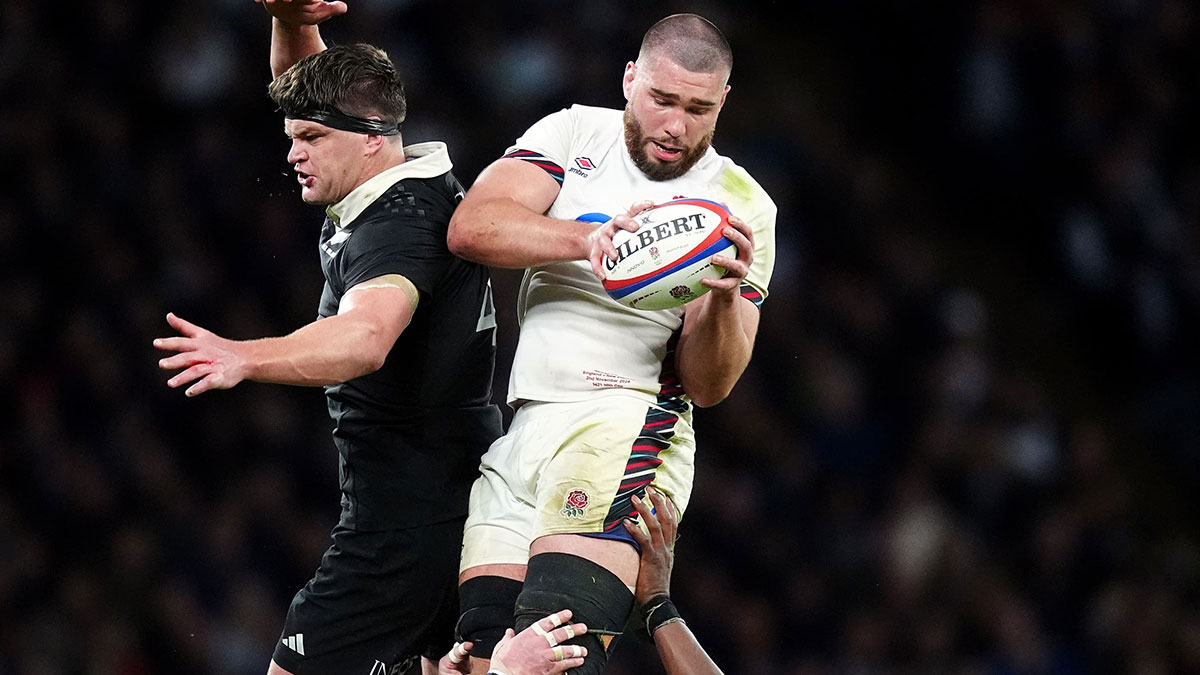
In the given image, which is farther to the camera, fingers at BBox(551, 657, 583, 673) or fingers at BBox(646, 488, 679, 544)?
fingers at BBox(646, 488, 679, 544)

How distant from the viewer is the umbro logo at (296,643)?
13.3ft

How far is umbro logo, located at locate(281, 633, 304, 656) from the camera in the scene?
160 inches

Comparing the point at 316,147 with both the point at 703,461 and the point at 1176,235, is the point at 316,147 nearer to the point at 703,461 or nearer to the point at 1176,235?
the point at 703,461

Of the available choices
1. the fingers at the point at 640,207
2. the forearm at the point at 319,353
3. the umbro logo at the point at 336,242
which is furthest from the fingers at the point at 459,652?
the fingers at the point at 640,207

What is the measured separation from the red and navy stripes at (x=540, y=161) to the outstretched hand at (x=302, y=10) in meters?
0.86

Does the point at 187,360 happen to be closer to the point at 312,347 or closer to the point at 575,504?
the point at 312,347

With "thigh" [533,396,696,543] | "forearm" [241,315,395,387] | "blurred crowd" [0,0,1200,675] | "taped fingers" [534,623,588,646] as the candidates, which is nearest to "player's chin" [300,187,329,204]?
"forearm" [241,315,395,387]

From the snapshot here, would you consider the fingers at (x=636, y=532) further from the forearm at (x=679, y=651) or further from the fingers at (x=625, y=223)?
the fingers at (x=625, y=223)

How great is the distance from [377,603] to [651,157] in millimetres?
1463

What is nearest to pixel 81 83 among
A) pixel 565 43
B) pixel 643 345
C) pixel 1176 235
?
pixel 565 43

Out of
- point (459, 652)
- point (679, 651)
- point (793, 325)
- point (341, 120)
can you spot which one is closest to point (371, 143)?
point (341, 120)

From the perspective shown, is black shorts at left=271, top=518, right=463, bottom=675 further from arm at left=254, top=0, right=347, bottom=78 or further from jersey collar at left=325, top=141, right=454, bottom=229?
arm at left=254, top=0, right=347, bottom=78

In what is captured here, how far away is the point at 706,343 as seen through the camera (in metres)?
3.67

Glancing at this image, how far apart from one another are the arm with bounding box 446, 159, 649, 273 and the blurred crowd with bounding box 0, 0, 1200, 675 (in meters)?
3.63
